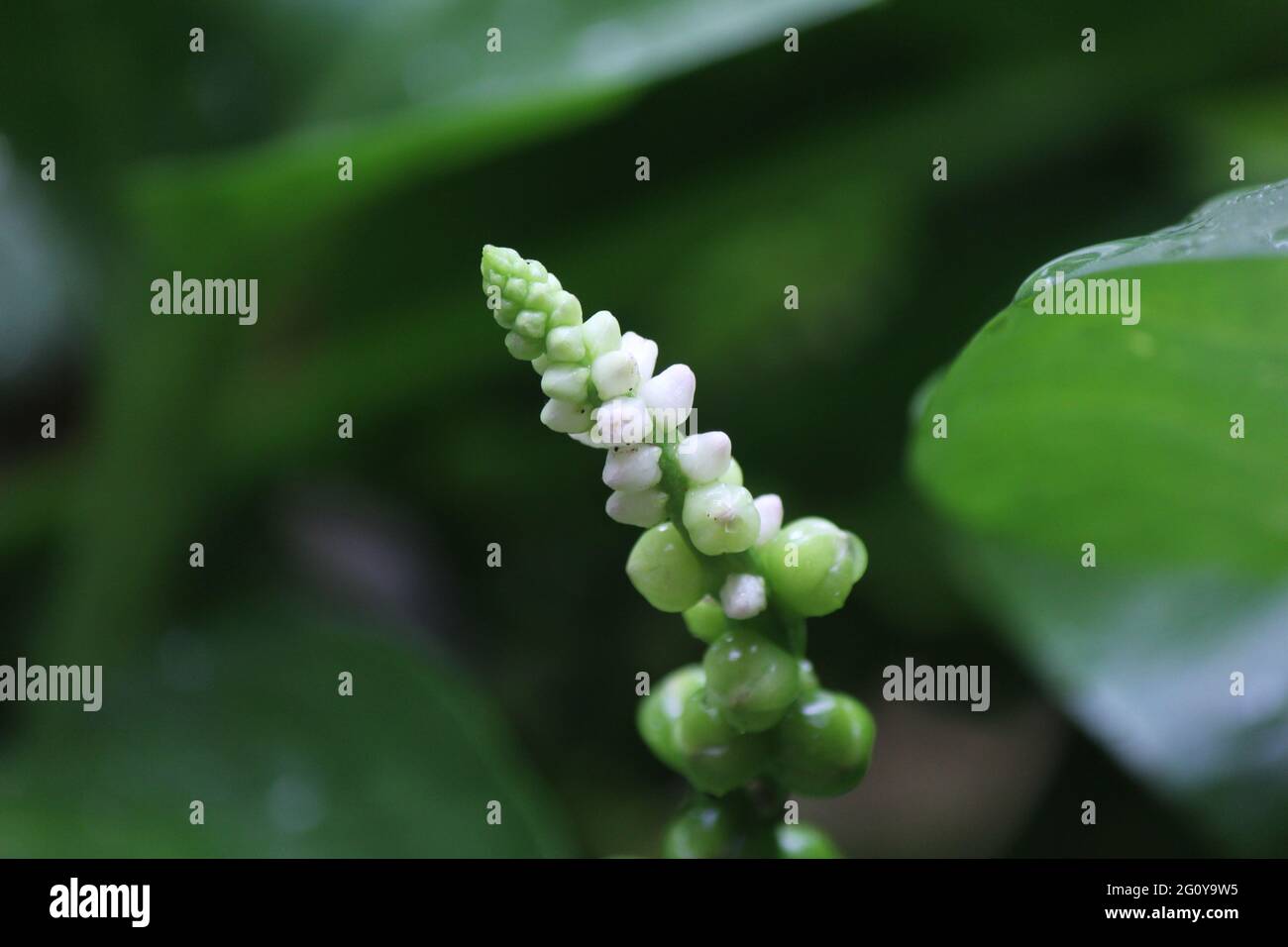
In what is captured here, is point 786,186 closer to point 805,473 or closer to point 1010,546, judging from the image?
point 805,473

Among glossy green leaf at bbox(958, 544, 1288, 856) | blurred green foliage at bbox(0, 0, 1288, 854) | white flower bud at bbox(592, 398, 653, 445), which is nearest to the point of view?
white flower bud at bbox(592, 398, 653, 445)

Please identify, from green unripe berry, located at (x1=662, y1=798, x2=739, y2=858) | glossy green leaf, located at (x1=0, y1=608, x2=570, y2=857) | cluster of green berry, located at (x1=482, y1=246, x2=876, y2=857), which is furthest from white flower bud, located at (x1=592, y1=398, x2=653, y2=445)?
glossy green leaf, located at (x1=0, y1=608, x2=570, y2=857)

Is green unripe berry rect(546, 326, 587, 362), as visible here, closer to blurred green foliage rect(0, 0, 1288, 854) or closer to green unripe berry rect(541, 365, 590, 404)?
→ green unripe berry rect(541, 365, 590, 404)

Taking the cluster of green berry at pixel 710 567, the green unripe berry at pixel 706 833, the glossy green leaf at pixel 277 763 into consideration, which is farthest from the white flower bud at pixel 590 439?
the glossy green leaf at pixel 277 763

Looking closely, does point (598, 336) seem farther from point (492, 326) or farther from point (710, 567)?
point (492, 326)

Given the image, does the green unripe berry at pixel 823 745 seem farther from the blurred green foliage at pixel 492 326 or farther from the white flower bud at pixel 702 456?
the blurred green foliage at pixel 492 326
